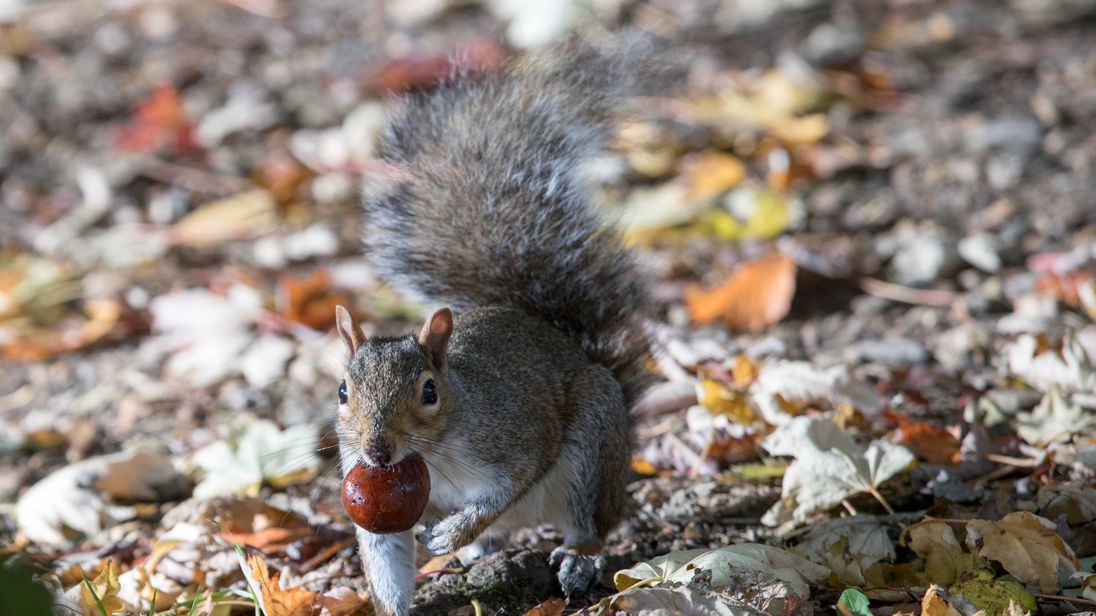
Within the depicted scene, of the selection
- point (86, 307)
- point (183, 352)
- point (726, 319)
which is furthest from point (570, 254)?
point (86, 307)

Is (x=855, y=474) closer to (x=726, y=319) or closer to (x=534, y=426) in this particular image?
(x=534, y=426)

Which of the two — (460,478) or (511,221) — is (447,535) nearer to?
(460,478)

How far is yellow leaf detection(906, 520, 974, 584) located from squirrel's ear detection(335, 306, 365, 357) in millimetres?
910

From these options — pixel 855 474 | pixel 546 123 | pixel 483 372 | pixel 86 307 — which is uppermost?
pixel 546 123

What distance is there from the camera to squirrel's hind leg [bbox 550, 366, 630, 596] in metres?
2.09

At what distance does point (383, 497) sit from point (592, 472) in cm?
44

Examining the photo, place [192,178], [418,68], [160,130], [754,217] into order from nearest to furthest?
[754,217]
[192,178]
[418,68]
[160,130]

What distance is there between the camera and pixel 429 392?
1901mm

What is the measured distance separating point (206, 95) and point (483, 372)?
316 centimetres

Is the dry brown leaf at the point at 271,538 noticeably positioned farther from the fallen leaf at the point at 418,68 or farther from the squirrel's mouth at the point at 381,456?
the fallen leaf at the point at 418,68

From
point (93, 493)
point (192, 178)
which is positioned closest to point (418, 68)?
point (192, 178)

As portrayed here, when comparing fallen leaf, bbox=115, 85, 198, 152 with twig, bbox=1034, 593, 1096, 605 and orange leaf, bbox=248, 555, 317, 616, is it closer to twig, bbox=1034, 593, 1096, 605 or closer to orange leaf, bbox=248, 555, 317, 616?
orange leaf, bbox=248, 555, 317, 616

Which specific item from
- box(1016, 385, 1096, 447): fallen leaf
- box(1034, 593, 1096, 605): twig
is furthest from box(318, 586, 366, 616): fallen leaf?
box(1016, 385, 1096, 447): fallen leaf

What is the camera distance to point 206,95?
4.84 meters
